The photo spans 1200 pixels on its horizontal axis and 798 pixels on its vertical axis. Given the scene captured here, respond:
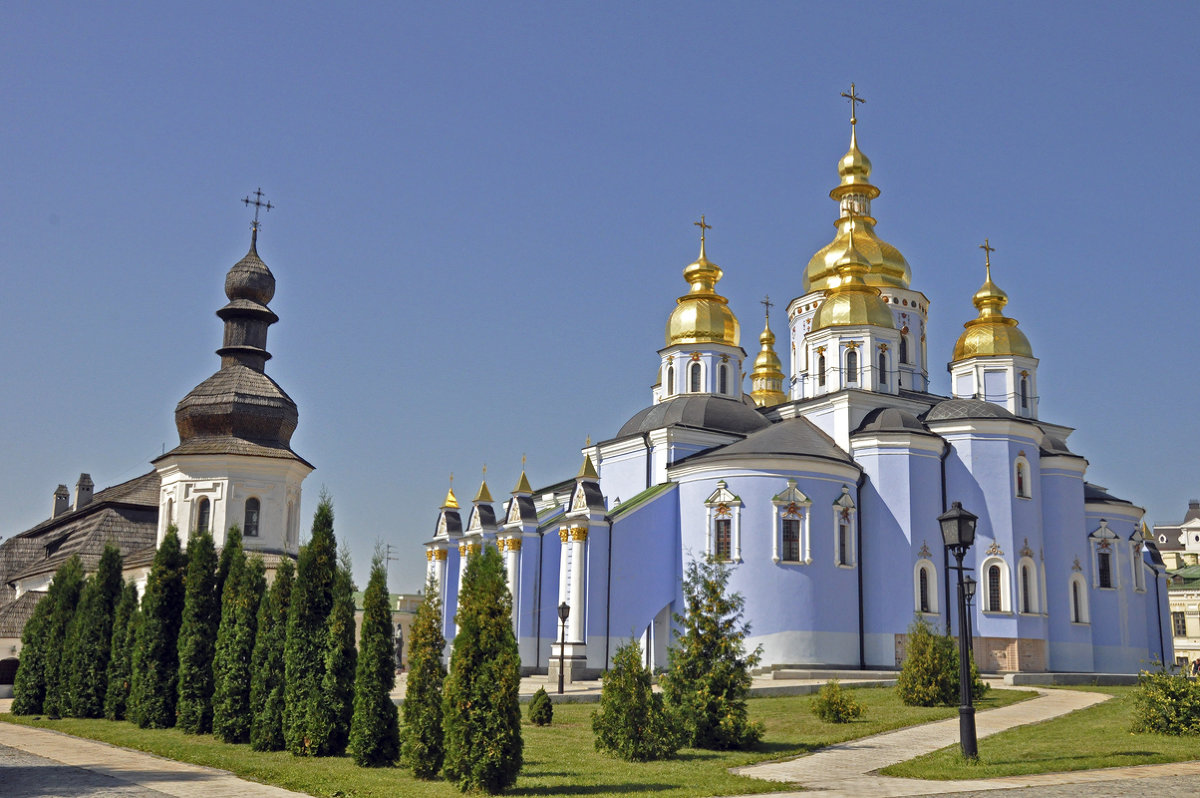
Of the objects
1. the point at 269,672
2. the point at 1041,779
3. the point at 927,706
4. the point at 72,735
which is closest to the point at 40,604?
the point at 72,735

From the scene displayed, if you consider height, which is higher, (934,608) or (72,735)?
(934,608)

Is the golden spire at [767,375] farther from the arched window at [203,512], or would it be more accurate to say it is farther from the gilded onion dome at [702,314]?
the arched window at [203,512]

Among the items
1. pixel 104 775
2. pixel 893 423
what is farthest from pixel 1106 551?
pixel 104 775

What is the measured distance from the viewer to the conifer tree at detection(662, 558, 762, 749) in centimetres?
1574

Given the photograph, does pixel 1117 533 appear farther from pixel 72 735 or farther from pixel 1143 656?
pixel 72 735

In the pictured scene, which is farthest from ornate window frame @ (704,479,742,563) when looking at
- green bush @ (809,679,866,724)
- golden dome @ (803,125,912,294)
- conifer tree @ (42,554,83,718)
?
conifer tree @ (42,554,83,718)

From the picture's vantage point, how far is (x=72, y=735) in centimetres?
1888

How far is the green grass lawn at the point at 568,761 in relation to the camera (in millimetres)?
12352

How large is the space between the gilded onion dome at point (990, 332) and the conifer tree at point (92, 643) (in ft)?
95.6

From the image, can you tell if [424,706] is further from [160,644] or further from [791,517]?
[791,517]

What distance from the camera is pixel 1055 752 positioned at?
14383 mm

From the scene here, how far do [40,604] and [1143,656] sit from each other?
31.9m

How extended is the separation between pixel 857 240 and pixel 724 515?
13.9 meters

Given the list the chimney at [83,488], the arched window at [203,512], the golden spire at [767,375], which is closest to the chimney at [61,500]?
the chimney at [83,488]
